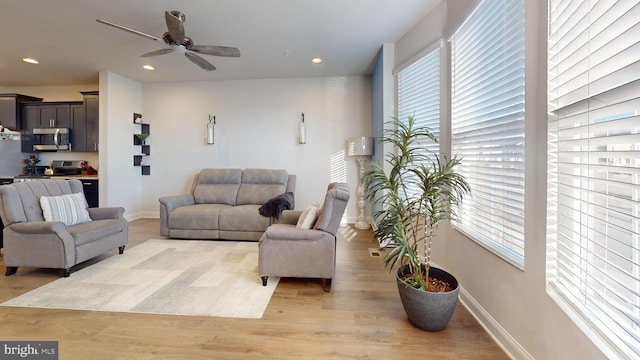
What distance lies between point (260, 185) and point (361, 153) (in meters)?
1.90

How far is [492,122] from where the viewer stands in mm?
1799

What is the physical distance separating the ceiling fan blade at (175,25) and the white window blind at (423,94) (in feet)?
8.56

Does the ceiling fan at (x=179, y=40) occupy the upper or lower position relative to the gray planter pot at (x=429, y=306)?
upper

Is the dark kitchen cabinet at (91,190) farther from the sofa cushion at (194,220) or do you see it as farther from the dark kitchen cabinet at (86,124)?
the sofa cushion at (194,220)

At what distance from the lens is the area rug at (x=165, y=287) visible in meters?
2.02

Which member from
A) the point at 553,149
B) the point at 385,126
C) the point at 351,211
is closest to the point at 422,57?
the point at 385,126

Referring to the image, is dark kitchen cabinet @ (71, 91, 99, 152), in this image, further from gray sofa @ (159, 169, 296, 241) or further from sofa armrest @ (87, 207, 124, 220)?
sofa armrest @ (87, 207, 124, 220)

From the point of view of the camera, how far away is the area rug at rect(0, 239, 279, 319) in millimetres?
2020

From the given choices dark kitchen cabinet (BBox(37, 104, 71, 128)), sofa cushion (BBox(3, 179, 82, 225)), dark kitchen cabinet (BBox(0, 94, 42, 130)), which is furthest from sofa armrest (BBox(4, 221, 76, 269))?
dark kitchen cabinet (BBox(0, 94, 42, 130))

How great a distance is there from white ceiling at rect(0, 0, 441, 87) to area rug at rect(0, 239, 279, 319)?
9.17 ft

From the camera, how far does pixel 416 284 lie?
1.81 m

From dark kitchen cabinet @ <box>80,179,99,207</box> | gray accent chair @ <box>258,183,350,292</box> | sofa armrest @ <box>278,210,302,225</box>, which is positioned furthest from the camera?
dark kitchen cabinet @ <box>80,179,99,207</box>

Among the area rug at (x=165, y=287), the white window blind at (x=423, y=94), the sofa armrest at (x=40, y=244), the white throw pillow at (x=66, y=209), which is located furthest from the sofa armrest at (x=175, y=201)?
the white window blind at (x=423, y=94)

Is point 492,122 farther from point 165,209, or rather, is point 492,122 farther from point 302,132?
point 165,209
